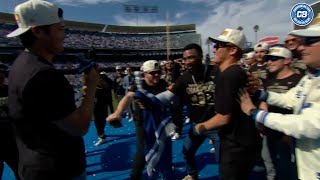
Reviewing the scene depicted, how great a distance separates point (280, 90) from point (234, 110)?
1.51 metres

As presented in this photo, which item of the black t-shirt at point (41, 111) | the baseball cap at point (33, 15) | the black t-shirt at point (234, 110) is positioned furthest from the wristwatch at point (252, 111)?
the baseball cap at point (33, 15)

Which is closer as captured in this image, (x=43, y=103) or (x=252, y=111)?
(x=43, y=103)

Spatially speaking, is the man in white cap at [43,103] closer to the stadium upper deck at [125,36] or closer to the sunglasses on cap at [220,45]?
the sunglasses on cap at [220,45]

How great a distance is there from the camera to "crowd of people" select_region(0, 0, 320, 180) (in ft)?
6.07

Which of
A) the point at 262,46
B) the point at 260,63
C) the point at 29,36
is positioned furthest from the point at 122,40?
the point at 29,36

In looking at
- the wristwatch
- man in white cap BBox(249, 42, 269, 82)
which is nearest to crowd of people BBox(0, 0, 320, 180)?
the wristwatch

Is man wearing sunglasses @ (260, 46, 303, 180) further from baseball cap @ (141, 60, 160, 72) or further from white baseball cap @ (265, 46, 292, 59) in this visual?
baseball cap @ (141, 60, 160, 72)

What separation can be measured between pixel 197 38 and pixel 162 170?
59014mm

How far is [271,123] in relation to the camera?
196 cm

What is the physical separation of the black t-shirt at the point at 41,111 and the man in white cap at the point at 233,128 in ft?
4.35

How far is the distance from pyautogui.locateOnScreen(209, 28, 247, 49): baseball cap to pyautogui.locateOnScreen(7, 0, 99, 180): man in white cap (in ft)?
4.97

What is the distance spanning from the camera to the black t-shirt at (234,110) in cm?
261

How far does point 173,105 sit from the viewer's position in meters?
4.24

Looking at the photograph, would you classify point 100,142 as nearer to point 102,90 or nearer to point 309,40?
point 102,90
